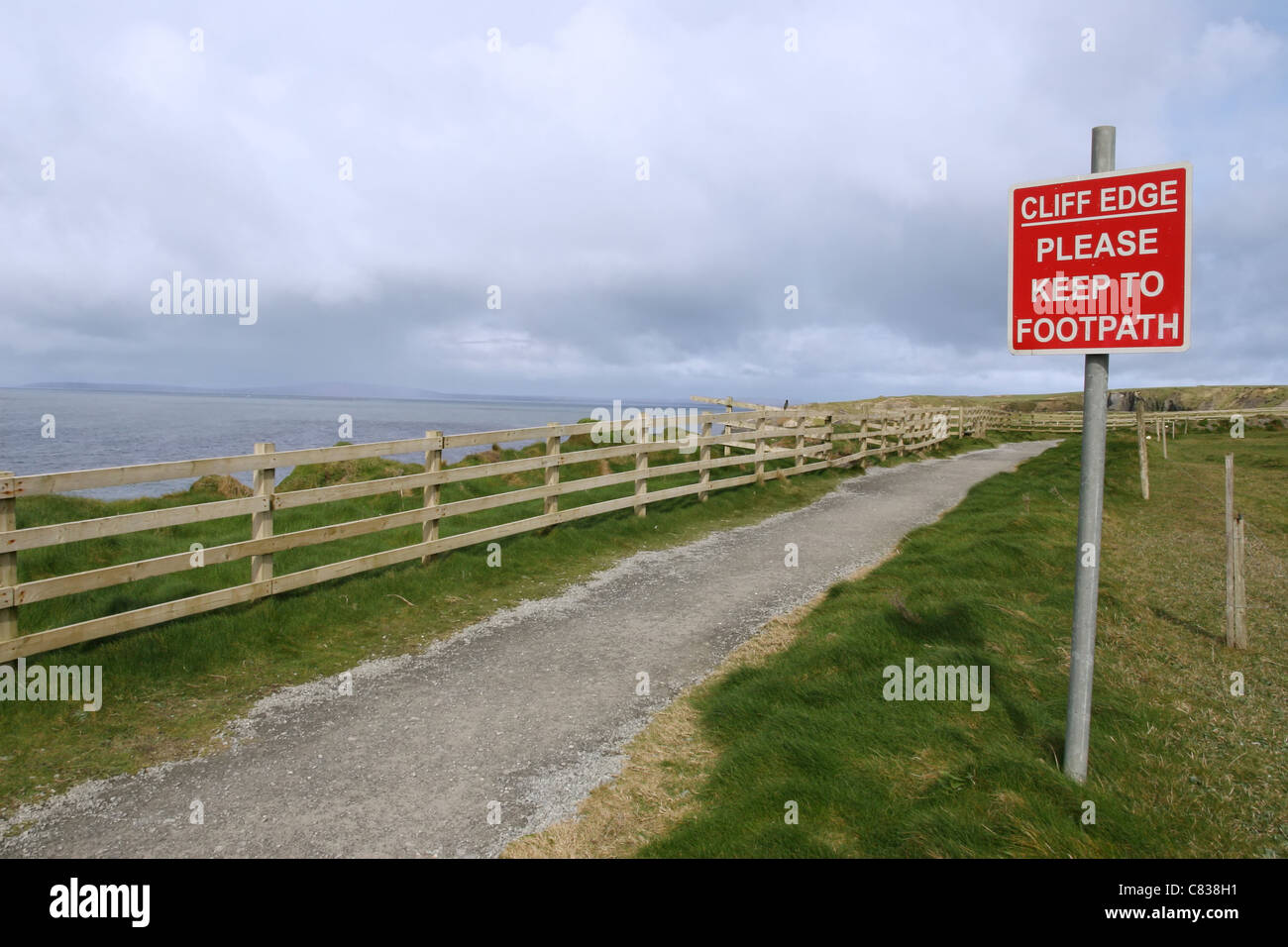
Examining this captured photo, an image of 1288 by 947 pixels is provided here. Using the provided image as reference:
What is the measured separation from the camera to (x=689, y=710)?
219 inches

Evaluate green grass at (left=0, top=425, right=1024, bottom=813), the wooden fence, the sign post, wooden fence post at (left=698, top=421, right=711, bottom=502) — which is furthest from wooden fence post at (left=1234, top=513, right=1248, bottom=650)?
wooden fence post at (left=698, top=421, right=711, bottom=502)

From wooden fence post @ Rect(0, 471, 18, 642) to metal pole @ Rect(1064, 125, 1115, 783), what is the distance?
7180mm

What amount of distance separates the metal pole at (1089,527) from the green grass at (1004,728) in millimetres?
314

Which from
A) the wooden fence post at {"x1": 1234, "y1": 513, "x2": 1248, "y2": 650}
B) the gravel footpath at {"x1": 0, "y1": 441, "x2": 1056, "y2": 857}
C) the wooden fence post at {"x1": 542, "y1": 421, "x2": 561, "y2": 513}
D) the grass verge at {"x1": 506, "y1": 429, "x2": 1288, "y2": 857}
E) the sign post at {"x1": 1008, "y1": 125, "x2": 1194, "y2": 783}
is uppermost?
the sign post at {"x1": 1008, "y1": 125, "x2": 1194, "y2": 783}

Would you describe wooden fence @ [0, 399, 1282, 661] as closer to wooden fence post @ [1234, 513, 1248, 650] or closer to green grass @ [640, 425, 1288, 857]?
green grass @ [640, 425, 1288, 857]

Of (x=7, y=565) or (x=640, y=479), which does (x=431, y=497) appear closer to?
(x=7, y=565)

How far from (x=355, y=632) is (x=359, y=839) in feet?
12.0

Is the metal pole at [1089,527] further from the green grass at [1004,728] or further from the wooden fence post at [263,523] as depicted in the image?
the wooden fence post at [263,523]

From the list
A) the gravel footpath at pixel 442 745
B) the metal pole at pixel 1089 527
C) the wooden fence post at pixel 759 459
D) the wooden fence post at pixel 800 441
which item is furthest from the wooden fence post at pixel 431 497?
the wooden fence post at pixel 800 441

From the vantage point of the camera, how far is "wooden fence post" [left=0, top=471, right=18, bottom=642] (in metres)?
5.62

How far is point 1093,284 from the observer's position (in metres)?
3.72

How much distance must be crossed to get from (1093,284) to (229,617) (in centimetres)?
721

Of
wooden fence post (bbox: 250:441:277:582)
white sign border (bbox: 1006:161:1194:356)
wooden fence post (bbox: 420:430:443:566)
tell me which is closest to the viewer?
white sign border (bbox: 1006:161:1194:356)
